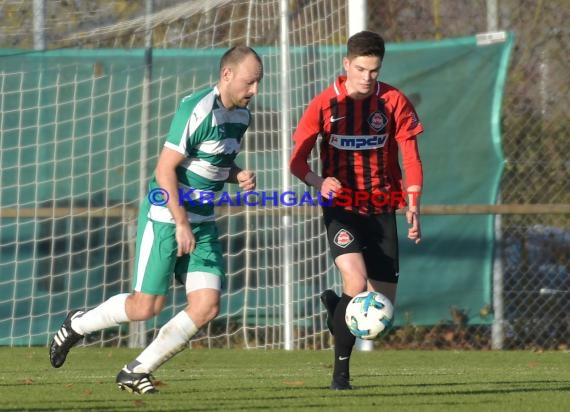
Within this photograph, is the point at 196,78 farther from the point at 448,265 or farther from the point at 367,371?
the point at 367,371

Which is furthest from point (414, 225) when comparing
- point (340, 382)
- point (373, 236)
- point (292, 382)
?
point (292, 382)

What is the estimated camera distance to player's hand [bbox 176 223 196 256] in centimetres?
600

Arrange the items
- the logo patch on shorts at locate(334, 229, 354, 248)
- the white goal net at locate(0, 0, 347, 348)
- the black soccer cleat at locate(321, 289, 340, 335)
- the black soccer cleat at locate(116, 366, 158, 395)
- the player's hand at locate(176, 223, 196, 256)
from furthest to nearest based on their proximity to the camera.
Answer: the white goal net at locate(0, 0, 347, 348), the black soccer cleat at locate(321, 289, 340, 335), the logo patch on shorts at locate(334, 229, 354, 248), the black soccer cleat at locate(116, 366, 158, 395), the player's hand at locate(176, 223, 196, 256)

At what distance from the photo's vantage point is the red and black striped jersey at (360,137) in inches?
276

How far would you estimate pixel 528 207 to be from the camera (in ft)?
36.2

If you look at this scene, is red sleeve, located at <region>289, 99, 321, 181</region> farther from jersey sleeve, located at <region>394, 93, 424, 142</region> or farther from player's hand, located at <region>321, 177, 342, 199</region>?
jersey sleeve, located at <region>394, 93, 424, 142</region>

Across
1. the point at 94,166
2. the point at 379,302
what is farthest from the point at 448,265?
the point at 379,302

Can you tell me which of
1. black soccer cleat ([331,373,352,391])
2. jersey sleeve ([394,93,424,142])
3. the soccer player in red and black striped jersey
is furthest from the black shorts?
black soccer cleat ([331,373,352,391])

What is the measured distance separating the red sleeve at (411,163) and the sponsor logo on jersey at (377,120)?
0.15 m

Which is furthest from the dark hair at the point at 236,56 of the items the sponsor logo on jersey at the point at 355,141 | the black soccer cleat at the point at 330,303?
the black soccer cleat at the point at 330,303

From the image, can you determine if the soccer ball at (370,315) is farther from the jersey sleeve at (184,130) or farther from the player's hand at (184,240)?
the jersey sleeve at (184,130)

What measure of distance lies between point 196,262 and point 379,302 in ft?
3.18

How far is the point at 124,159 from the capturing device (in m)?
11.2

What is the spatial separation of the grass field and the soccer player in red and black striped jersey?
1.98 feet
